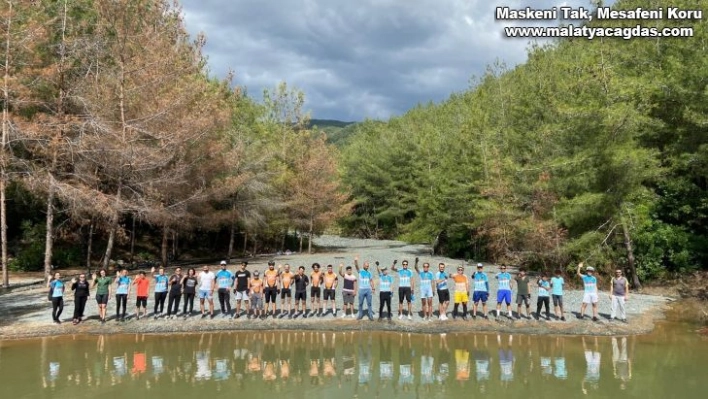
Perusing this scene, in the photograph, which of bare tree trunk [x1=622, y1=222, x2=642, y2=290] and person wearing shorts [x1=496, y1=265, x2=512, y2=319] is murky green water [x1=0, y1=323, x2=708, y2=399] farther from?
bare tree trunk [x1=622, y1=222, x2=642, y2=290]

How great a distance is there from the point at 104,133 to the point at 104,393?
14516 mm

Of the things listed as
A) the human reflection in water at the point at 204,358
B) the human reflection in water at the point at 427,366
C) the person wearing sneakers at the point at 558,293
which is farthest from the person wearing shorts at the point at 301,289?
the person wearing sneakers at the point at 558,293

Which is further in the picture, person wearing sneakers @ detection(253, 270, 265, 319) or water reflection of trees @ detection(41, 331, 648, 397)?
person wearing sneakers @ detection(253, 270, 265, 319)

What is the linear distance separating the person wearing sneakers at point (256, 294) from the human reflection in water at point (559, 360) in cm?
864

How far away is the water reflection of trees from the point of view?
33.2 feet

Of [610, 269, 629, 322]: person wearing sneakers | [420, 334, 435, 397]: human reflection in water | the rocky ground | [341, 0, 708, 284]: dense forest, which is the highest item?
[341, 0, 708, 284]: dense forest

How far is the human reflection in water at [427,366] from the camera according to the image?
10.0 metres

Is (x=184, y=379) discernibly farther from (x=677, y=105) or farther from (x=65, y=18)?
(x=677, y=105)

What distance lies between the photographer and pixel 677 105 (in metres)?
21.9

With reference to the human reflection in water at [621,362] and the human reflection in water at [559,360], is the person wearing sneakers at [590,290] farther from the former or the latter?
the human reflection in water at [559,360]

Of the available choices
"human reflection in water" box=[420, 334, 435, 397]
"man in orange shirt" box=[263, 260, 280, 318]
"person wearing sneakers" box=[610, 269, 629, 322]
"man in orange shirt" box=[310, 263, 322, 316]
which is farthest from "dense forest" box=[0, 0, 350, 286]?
"person wearing sneakers" box=[610, 269, 629, 322]

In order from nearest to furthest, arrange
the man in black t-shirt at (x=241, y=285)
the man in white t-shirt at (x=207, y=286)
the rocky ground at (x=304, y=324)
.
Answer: the rocky ground at (x=304, y=324)
the man in black t-shirt at (x=241, y=285)
the man in white t-shirt at (x=207, y=286)

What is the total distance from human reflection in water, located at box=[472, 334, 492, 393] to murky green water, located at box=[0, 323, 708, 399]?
23 mm

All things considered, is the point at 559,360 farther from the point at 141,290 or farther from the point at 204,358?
the point at 141,290
